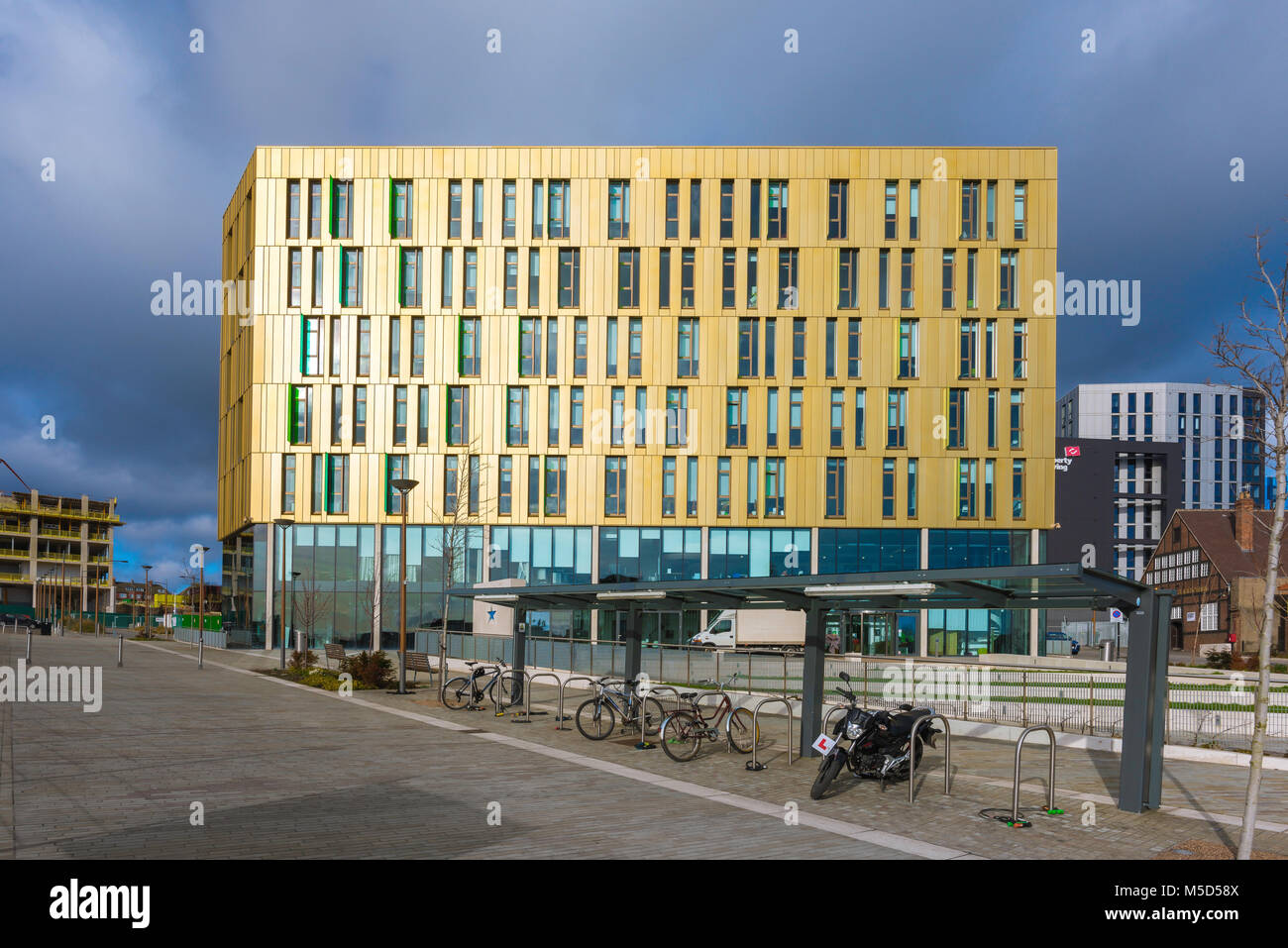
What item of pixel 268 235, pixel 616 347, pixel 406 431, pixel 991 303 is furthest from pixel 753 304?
pixel 268 235

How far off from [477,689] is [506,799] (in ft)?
37.2

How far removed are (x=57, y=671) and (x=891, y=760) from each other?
2785 cm

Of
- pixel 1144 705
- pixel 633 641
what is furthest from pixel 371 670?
pixel 1144 705

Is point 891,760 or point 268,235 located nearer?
point 891,760

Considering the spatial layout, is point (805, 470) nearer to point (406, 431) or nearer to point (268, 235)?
point (406, 431)

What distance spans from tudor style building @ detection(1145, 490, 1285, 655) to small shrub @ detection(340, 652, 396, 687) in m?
58.9

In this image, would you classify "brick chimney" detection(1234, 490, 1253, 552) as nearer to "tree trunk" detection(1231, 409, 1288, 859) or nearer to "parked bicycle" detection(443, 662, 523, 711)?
"parked bicycle" detection(443, 662, 523, 711)

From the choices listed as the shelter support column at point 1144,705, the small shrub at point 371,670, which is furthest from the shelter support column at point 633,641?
the small shrub at point 371,670

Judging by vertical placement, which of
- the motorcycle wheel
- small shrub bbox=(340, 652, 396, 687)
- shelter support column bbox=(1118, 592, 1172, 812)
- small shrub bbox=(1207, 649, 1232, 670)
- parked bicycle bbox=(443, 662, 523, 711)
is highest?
shelter support column bbox=(1118, 592, 1172, 812)

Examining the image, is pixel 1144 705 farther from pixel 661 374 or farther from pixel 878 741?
pixel 661 374

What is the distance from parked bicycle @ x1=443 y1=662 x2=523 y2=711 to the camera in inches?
867

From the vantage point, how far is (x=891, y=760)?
12.4 m

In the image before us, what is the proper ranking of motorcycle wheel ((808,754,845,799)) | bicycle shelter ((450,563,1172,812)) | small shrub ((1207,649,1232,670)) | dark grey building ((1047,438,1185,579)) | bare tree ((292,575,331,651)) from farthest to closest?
dark grey building ((1047,438,1185,579)) < bare tree ((292,575,331,651)) < small shrub ((1207,649,1232,670)) < motorcycle wheel ((808,754,845,799)) < bicycle shelter ((450,563,1172,812))

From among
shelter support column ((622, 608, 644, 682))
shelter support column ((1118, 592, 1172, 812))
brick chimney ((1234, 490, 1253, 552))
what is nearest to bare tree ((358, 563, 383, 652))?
shelter support column ((622, 608, 644, 682))
